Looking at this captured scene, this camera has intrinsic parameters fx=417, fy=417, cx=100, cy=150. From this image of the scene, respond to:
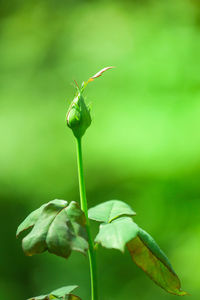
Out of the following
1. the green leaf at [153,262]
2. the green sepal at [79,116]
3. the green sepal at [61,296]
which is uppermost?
the green sepal at [79,116]

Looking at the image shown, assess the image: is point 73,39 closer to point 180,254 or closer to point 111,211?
point 180,254

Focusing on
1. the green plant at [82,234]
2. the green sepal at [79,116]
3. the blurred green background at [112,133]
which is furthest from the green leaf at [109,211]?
the blurred green background at [112,133]

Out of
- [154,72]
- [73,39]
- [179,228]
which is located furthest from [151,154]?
[73,39]

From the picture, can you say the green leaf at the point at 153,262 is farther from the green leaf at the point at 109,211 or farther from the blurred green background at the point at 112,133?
the blurred green background at the point at 112,133

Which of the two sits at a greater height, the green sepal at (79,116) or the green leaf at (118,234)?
the green sepal at (79,116)

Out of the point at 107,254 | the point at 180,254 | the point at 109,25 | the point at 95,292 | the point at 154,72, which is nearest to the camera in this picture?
the point at 95,292

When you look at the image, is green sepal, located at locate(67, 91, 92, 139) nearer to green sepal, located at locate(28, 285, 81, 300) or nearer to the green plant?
the green plant

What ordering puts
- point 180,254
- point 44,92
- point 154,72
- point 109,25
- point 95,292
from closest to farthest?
1. point 95,292
2. point 180,254
3. point 154,72
4. point 44,92
5. point 109,25
